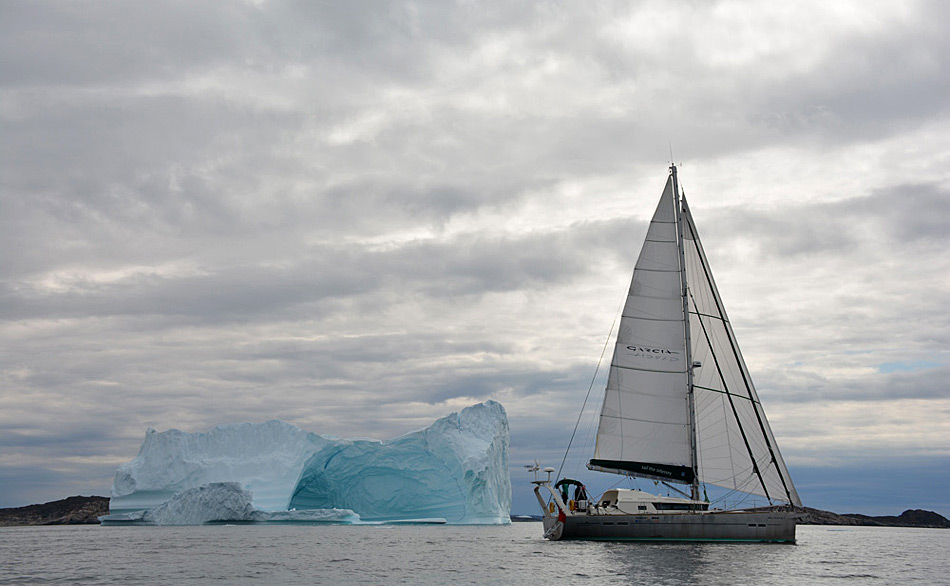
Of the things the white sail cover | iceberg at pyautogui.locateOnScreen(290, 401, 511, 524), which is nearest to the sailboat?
the white sail cover

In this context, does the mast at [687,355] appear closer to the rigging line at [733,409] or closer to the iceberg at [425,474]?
the rigging line at [733,409]

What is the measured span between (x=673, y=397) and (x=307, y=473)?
22.9m

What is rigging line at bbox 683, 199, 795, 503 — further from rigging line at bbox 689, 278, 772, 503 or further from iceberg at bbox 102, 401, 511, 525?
iceberg at bbox 102, 401, 511, 525

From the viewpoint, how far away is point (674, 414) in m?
25.3

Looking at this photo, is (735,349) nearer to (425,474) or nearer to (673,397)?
(673,397)

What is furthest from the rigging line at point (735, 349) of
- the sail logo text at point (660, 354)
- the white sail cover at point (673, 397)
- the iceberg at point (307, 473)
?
the iceberg at point (307, 473)

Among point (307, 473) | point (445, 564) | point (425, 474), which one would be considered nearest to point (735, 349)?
point (445, 564)

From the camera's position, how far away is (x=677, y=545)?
23.7m

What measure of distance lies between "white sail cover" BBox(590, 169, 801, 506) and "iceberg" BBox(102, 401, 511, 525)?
14.7 meters

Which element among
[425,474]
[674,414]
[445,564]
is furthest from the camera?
[425,474]

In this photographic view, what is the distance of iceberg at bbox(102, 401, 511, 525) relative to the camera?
130 feet

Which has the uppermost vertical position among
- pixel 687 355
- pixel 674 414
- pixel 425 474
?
pixel 687 355

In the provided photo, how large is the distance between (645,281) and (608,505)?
22.4 feet

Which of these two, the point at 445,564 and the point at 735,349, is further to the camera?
the point at 735,349
